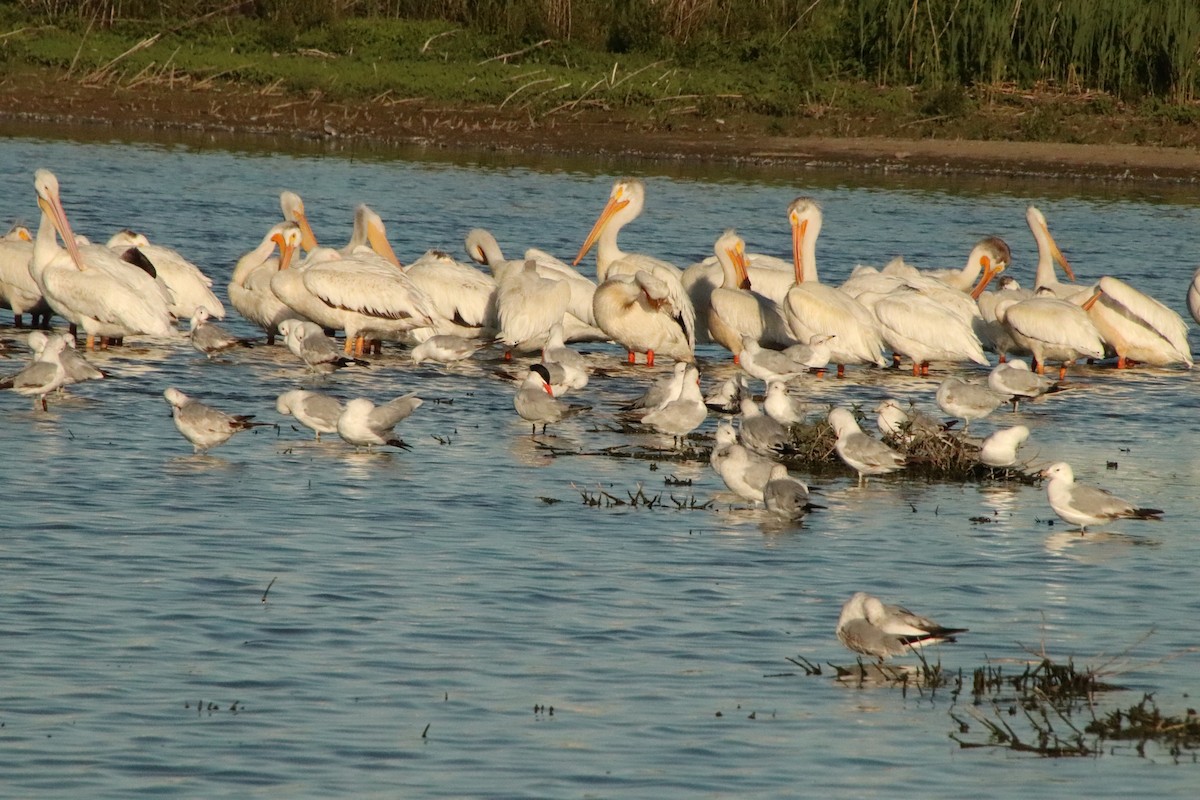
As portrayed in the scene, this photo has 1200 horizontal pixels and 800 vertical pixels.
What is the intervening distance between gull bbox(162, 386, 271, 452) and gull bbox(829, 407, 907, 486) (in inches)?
118

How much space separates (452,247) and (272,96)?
10.1 m

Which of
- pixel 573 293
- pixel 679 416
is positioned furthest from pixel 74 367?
pixel 573 293

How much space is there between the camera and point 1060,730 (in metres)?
6.06

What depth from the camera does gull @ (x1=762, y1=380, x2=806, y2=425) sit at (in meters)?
10.8

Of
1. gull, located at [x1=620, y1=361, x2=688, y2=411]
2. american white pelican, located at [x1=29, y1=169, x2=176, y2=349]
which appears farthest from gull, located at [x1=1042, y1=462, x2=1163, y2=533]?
american white pelican, located at [x1=29, y1=169, x2=176, y2=349]

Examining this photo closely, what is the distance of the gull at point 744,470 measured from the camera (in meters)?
9.06

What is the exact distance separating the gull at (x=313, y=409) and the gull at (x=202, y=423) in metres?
0.42

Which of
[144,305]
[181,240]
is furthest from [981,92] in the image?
[144,305]

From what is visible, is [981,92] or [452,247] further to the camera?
[981,92]

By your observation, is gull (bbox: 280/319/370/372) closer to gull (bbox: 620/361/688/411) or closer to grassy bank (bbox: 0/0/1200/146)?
gull (bbox: 620/361/688/411)

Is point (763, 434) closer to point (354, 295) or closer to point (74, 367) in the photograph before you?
point (74, 367)

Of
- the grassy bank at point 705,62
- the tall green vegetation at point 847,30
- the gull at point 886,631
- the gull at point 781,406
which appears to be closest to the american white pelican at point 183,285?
the gull at point 781,406

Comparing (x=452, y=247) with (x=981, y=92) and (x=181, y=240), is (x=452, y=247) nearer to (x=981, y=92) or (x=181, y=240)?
(x=181, y=240)

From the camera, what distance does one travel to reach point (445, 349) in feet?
42.5
